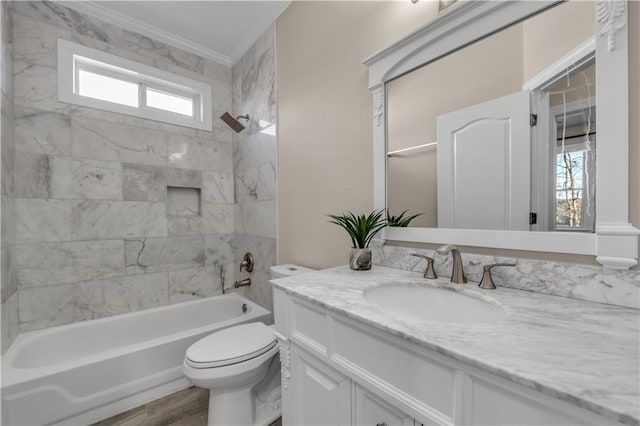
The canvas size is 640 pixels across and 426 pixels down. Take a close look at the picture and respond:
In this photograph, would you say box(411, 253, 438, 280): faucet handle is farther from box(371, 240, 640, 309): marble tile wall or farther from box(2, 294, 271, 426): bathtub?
box(2, 294, 271, 426): bathtub

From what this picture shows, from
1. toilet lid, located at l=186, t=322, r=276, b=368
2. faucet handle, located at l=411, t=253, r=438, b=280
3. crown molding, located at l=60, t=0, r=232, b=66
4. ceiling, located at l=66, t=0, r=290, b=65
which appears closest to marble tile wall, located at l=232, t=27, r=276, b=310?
ceiling, located at l=66, t=0, r=290, b=65

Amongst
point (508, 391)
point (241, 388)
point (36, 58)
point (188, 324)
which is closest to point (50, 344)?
point (188, 324)

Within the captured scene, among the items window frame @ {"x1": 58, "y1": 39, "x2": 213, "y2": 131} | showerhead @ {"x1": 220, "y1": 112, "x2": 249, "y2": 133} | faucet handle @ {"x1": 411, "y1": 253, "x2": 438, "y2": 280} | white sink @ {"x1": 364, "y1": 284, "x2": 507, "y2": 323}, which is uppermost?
window frame @ {"x1": 58, "y1": 39, "x2": 213, "y2": 131}

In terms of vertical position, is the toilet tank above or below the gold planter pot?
below

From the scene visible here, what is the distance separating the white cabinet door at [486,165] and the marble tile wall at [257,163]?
4.47 ft

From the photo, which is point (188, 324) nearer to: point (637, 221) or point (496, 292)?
point (496, 292)

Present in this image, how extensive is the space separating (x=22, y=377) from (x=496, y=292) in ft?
7.41

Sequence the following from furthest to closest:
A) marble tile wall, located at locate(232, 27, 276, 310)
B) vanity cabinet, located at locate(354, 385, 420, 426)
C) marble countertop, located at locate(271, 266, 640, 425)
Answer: marble tile wall, located at locate(232, 27, 276, 310)
vanity cabinet, located at locate(354, 385, 420, 426)
marble countertop, located at locate(271, 266, 640, 425)

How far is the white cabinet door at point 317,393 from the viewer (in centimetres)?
84

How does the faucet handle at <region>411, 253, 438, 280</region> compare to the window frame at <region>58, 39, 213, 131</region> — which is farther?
the window frame at <region>58, 39, 213, 131</region>

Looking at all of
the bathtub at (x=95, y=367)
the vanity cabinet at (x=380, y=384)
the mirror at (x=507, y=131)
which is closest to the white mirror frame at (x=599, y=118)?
the mirror at (x=507, y=131)

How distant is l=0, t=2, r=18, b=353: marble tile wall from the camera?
1559 millimetres

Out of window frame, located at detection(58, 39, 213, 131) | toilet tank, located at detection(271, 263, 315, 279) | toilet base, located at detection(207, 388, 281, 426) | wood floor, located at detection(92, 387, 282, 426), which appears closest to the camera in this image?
toilet base, located at detection(207, 388, 281, 426)

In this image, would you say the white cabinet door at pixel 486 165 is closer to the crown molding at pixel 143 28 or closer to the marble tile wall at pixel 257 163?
the marble tile wall at pixel 257 163
